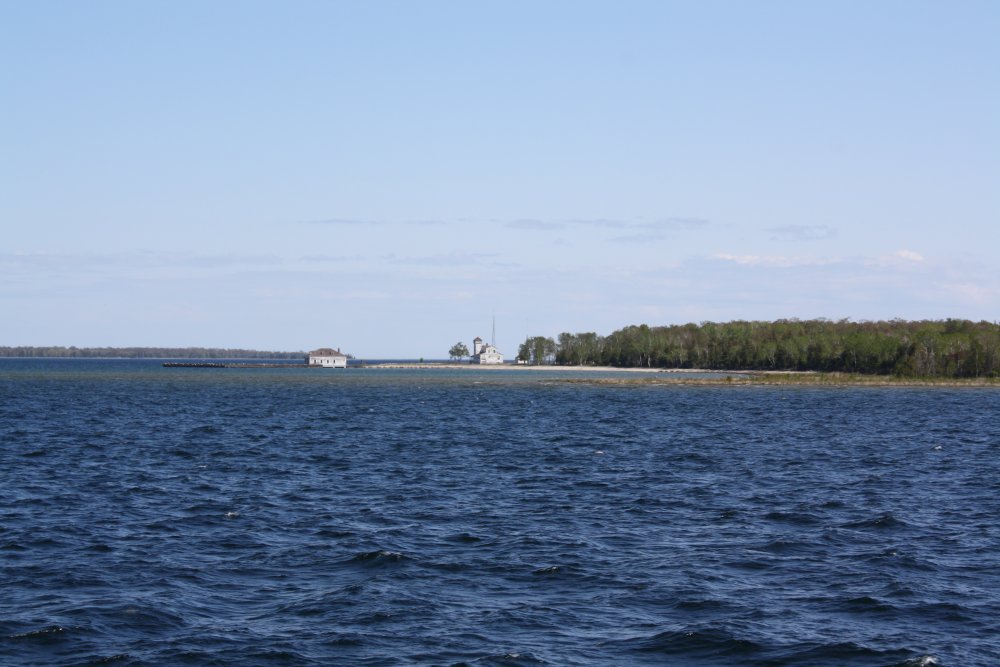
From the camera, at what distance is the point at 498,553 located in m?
30.7

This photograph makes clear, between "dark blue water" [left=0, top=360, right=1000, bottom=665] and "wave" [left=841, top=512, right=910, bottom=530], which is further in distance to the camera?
"wave" [left=841, top=512, right=910, bottom=530]

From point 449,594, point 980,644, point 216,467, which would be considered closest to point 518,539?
point 449,594

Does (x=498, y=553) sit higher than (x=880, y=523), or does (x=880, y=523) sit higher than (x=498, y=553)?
(x=880, y=523)

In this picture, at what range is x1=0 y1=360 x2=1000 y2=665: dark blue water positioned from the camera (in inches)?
864

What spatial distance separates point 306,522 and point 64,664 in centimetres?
1585

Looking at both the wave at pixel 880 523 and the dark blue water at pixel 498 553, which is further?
the wave at pixel 880 523

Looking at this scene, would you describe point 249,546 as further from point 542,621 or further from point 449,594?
point 542,621

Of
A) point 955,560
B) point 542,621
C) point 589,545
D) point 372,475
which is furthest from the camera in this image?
Answer: point 372,475

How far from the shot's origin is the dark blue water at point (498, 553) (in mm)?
21953

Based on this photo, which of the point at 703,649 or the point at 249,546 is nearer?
the point at 703,649

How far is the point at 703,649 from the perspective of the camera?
850 inches

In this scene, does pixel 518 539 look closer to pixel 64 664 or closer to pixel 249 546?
pixel 249 546

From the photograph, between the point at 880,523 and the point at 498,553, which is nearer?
the point at 498,553

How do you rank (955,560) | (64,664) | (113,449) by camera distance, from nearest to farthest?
(64,664) < (955,560) < (113,449)
